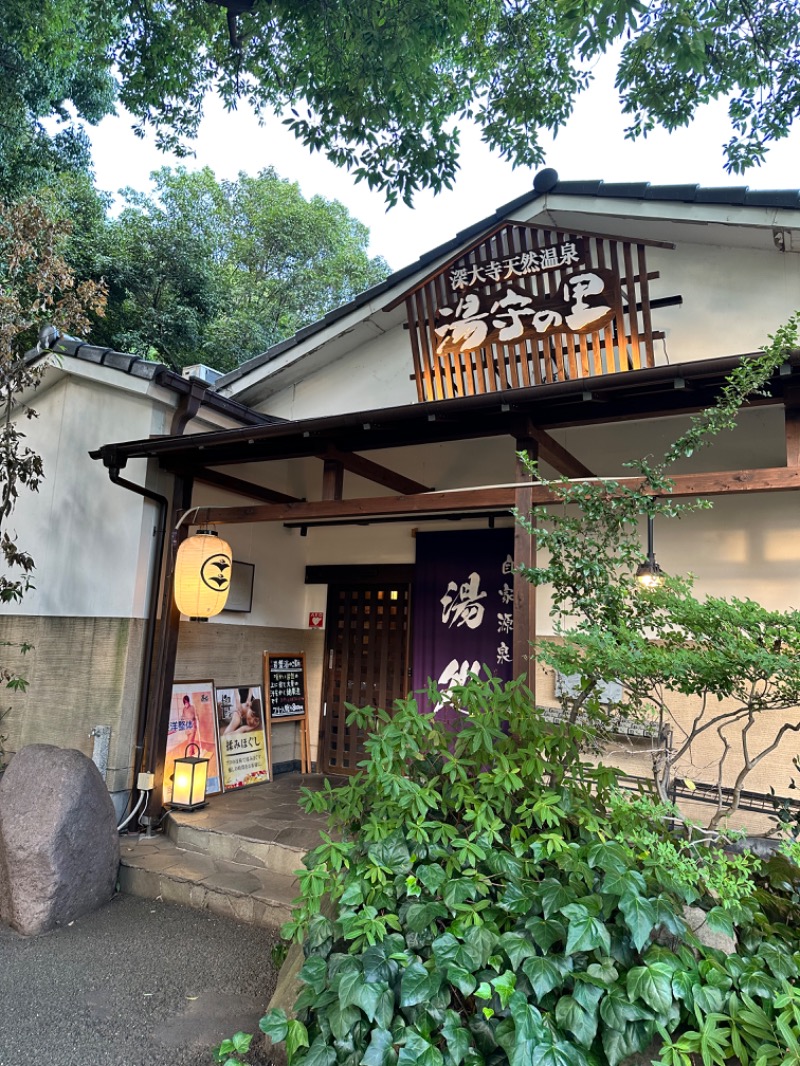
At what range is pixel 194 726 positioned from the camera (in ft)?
21.4

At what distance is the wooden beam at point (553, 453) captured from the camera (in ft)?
15.1

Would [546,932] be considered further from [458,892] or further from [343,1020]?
[343,1020]

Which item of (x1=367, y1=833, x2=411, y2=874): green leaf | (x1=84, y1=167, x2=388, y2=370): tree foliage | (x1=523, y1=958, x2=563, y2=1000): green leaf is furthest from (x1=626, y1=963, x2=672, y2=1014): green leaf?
(x1=84, y1=167, x2=388, y2=370): tree foliage

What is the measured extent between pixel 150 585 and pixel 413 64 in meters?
5.27

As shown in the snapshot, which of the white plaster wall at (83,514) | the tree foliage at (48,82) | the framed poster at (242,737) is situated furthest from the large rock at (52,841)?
the tree foliage at (48,82)

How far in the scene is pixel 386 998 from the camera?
2578mm

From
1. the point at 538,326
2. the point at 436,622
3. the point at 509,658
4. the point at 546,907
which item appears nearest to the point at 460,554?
the point at 436,622

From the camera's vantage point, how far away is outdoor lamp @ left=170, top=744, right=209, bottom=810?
584 centimetres

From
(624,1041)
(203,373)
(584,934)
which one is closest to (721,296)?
(584,934)

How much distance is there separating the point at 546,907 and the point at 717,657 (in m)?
1.34

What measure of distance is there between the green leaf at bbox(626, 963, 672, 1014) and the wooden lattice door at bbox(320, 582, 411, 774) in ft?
16.5

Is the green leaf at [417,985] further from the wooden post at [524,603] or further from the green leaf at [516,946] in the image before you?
the wooden post at [524,603]

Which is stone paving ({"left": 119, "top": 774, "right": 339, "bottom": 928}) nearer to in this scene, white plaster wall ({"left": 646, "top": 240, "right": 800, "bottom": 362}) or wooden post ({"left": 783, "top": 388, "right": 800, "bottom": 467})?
wooden post ({"left": 783, "top": 388, "right": 800, "bottom": 467})

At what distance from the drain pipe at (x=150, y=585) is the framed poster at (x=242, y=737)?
1.04m
